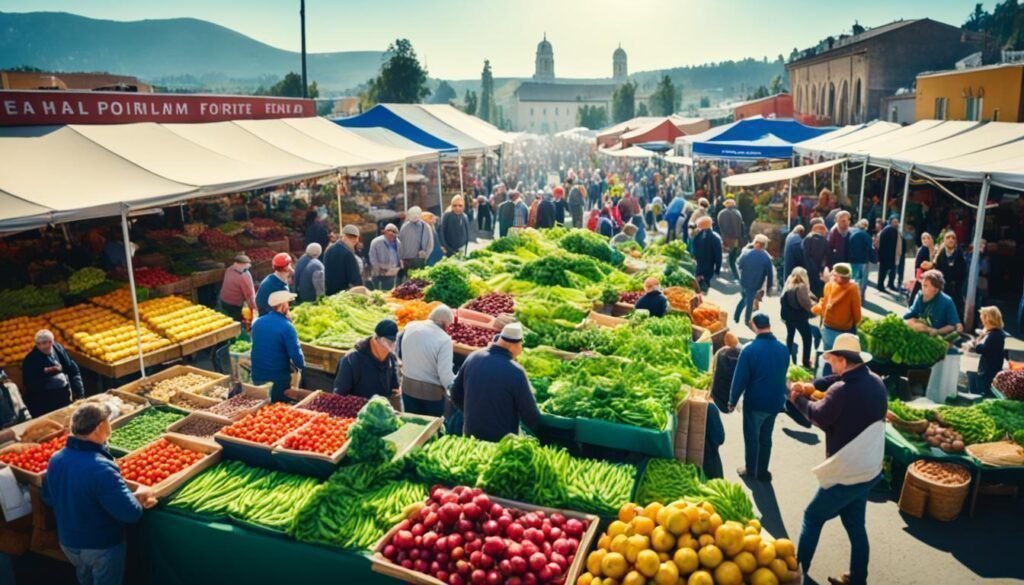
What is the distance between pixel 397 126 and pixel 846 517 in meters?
16.8

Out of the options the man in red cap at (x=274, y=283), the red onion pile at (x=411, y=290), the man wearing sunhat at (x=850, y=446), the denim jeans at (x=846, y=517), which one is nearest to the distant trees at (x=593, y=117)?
the red onion pile at (x=411, y=290)

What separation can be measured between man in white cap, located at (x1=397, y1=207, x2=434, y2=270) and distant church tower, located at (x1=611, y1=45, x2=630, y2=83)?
15650 cm

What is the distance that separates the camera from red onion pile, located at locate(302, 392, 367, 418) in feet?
19.5

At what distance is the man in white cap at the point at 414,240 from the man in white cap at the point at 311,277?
2247 millimetres

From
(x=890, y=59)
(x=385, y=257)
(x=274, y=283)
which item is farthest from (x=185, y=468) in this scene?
(x=890, y=59)

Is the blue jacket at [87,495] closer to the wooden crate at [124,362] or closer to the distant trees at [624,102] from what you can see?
the wooden crate at [124,362]

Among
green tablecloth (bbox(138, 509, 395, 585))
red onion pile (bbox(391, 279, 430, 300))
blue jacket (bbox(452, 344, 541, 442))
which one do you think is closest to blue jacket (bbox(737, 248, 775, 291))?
red onion pile (bbox(391, 279, 430, 300))

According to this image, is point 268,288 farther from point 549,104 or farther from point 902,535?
point 549,104

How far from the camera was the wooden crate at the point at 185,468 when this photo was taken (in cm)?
492

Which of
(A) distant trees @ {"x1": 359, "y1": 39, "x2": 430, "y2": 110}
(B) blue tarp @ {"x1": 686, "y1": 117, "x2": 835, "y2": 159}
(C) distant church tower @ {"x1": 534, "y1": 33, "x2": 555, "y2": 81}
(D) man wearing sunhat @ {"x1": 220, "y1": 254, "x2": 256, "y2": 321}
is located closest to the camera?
(D) man wearing sunhat @ {"x1": 220, "y1": 254, "x2": 256, "y2": 321}

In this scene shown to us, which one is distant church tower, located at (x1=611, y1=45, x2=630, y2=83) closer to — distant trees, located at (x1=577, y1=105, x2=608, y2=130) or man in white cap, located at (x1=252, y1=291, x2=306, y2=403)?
distant trees, located at (x1=577, y1=105, x2=608, y2=130)

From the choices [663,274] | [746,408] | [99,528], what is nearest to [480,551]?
[99,528]

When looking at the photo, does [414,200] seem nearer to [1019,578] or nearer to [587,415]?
[587,415]

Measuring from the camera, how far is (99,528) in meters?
4.51
